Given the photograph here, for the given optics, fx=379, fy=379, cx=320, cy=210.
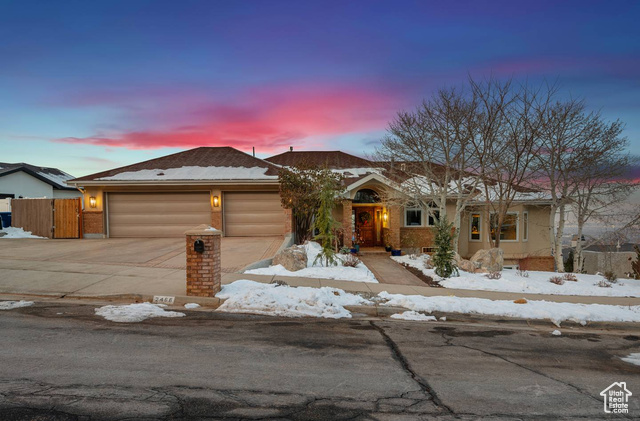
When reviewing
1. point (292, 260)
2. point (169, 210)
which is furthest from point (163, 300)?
point (169, 210)

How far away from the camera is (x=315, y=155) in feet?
90.6

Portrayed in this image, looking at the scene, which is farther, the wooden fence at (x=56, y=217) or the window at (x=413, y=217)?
the window at (x=413, y=217)

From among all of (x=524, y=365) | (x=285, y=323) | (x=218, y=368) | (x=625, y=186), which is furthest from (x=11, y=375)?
(x=625, y=186)

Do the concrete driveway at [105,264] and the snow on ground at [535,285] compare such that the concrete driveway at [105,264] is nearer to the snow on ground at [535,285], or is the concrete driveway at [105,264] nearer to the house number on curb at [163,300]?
the house number on curb at [163,300]

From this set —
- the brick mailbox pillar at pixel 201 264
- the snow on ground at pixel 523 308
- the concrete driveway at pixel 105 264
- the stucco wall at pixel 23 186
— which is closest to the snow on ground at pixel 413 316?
the snow on ground at pixel 523 308

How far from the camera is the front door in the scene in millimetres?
21391

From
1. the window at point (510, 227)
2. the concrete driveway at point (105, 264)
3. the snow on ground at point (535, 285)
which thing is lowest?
the snow on ground at point (535, 285)

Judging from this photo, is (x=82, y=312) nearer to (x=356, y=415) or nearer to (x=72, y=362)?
(x=72, y=362)

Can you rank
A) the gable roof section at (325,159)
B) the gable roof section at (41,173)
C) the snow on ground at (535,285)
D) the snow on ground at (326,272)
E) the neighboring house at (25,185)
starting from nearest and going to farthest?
1. the snow on ground at (535,285)
2. the snow on ground at (326,272)
3. the gable roof section at (325,159)
4. the neighboring house at (25,185)
5. the gable roof section at (41,173)

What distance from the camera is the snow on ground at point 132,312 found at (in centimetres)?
638

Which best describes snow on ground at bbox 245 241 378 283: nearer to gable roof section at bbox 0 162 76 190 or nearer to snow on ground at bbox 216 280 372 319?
snow on ground at bbox 216 280 372 319

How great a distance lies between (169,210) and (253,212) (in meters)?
4.20

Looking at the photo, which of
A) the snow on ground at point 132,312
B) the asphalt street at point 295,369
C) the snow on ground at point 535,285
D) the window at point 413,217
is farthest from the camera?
the window at point 413,217

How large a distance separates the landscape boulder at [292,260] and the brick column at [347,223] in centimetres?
621
